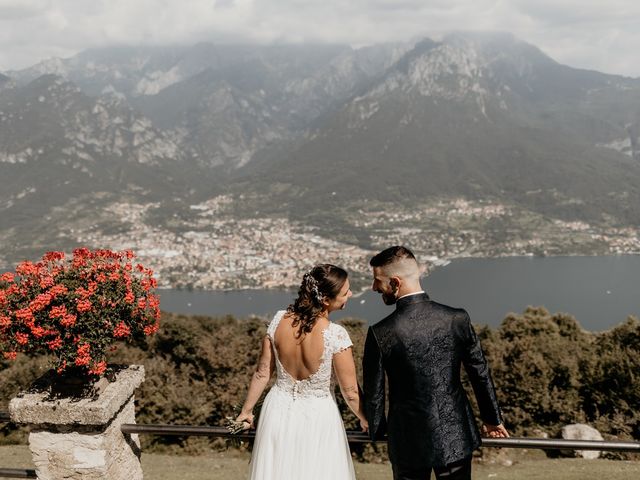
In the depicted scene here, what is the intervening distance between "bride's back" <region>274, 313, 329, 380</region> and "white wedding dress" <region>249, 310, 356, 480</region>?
0.09 m

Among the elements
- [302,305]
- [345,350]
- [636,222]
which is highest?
[302,305]

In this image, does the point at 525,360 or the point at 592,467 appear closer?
the point at 592,467

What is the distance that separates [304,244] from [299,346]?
532 ft

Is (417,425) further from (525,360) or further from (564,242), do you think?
(564,242)

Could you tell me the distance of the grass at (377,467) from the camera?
11.4 metres

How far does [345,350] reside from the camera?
3541 millimetres

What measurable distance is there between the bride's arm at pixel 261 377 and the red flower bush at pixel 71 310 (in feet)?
4.03

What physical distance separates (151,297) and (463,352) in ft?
8.77

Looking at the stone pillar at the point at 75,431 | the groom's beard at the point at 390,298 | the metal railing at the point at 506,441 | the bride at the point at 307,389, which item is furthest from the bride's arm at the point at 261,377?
the stone pillar at the point at 75,431

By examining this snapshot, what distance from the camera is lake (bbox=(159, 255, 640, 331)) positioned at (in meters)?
97.1

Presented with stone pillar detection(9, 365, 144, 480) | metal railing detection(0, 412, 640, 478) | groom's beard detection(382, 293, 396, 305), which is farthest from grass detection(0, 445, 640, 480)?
groom's beard detection(382, 293, 396, 305)

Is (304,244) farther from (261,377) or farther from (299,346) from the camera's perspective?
(299,346)

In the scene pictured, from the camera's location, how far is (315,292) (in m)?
3.51

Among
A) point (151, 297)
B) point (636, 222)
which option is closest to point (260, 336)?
point (151, 297)
